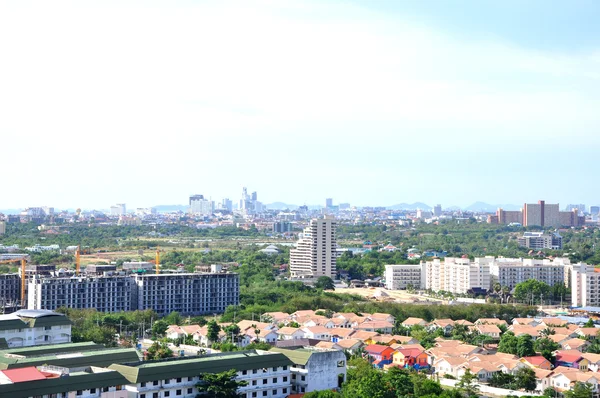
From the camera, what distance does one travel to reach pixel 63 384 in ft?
44.1

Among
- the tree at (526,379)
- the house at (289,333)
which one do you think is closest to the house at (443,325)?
the house at (289,333)

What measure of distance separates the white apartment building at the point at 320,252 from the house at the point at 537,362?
24343 mm

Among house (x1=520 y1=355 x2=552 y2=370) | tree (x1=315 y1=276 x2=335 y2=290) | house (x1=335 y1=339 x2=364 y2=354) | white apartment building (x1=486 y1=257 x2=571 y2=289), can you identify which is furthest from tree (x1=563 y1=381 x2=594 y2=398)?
white apartment building (x1=486 y1=257 x2=571 y2=289)

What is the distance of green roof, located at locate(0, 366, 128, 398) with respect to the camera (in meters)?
12.9

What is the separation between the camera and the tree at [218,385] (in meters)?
14.6

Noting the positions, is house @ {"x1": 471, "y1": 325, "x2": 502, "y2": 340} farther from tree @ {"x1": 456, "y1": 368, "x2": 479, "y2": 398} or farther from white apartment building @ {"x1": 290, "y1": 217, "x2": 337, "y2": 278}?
white apartment building @ {"x1": 290, "y1": 217, "x2": 337, "y2": 278}

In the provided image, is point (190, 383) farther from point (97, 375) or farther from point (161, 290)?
point (161, 290)

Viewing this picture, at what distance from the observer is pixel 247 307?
99.9 feet

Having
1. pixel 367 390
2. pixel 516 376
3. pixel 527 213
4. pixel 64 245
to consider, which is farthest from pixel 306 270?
pixel 527 213

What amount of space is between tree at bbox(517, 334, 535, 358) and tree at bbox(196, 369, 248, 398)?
9.68 metres

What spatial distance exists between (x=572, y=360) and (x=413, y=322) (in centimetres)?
700

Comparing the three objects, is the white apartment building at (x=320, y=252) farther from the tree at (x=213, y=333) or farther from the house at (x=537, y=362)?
the house at (x=537, y=362)

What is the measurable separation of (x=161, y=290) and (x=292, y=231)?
6381cm

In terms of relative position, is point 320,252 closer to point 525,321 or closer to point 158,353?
point 525,321
